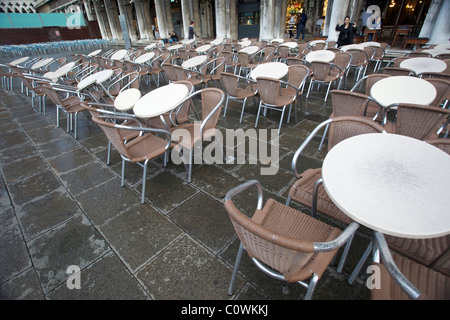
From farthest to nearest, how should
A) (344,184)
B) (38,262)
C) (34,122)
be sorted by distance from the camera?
(34,122) < (38,262) < (344,184)

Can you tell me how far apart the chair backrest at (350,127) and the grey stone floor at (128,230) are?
2.21 feet

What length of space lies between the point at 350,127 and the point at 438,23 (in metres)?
8.08

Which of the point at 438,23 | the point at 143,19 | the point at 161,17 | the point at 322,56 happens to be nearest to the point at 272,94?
the point at 322,56

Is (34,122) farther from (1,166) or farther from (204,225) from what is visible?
(204,225)

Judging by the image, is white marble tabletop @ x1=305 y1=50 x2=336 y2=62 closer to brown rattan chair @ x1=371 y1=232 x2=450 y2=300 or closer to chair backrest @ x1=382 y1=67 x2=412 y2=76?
chair backrest @ x1=382 y1=67 x2=412 y2=76

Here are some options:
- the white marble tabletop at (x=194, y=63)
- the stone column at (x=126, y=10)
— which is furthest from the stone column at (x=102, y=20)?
the white marble tabletop at (x=194, y=63)

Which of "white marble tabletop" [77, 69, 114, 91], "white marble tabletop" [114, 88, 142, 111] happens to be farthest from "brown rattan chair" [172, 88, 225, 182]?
"white marble tabletop" [77, 69, 114, 91]

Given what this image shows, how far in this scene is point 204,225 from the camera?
5.57ft

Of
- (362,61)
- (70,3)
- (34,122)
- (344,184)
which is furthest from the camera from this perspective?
(70,3)

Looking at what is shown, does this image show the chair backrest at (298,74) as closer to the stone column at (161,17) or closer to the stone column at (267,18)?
the stone column at (267,18)

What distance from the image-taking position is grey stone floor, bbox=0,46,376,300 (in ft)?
4.25

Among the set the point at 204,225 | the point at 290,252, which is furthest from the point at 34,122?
the point at 290,252

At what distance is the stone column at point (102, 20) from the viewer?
23.8m
